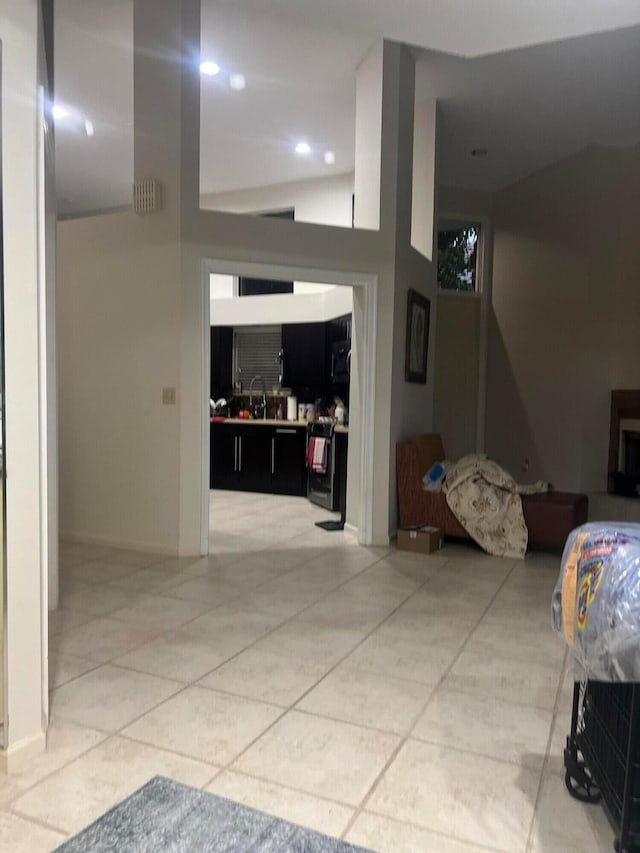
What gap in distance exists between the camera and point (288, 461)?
7.00 m

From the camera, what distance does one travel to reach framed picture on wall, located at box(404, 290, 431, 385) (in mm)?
4938

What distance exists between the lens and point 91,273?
452 centimetres

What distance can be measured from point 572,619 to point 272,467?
569cm

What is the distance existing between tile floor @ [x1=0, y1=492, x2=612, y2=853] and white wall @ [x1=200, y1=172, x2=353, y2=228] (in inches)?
182

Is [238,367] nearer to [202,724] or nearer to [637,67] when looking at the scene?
[637,67]

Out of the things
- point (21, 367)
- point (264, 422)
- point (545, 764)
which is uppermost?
point (21, 367)

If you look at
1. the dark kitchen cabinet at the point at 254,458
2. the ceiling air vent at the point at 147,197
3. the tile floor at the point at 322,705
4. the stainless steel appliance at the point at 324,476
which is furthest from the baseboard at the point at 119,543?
the dark kitchen cabinet at the point at 254,458

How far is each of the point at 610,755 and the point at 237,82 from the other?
17.4 ft

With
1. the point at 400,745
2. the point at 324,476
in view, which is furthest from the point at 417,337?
the point at 400,745

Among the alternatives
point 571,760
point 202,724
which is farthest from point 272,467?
point 571,760

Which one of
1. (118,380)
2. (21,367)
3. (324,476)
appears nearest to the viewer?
(21,367)

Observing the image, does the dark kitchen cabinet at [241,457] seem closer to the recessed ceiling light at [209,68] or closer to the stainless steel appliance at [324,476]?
the stainless steel appliance at [324,476]

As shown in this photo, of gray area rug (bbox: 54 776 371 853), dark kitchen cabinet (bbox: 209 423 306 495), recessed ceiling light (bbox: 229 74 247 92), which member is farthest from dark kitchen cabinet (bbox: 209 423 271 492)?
gray area rug (bbox: 54 776 371 853)

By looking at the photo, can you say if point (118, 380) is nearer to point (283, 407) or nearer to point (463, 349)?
point (283, 407)
